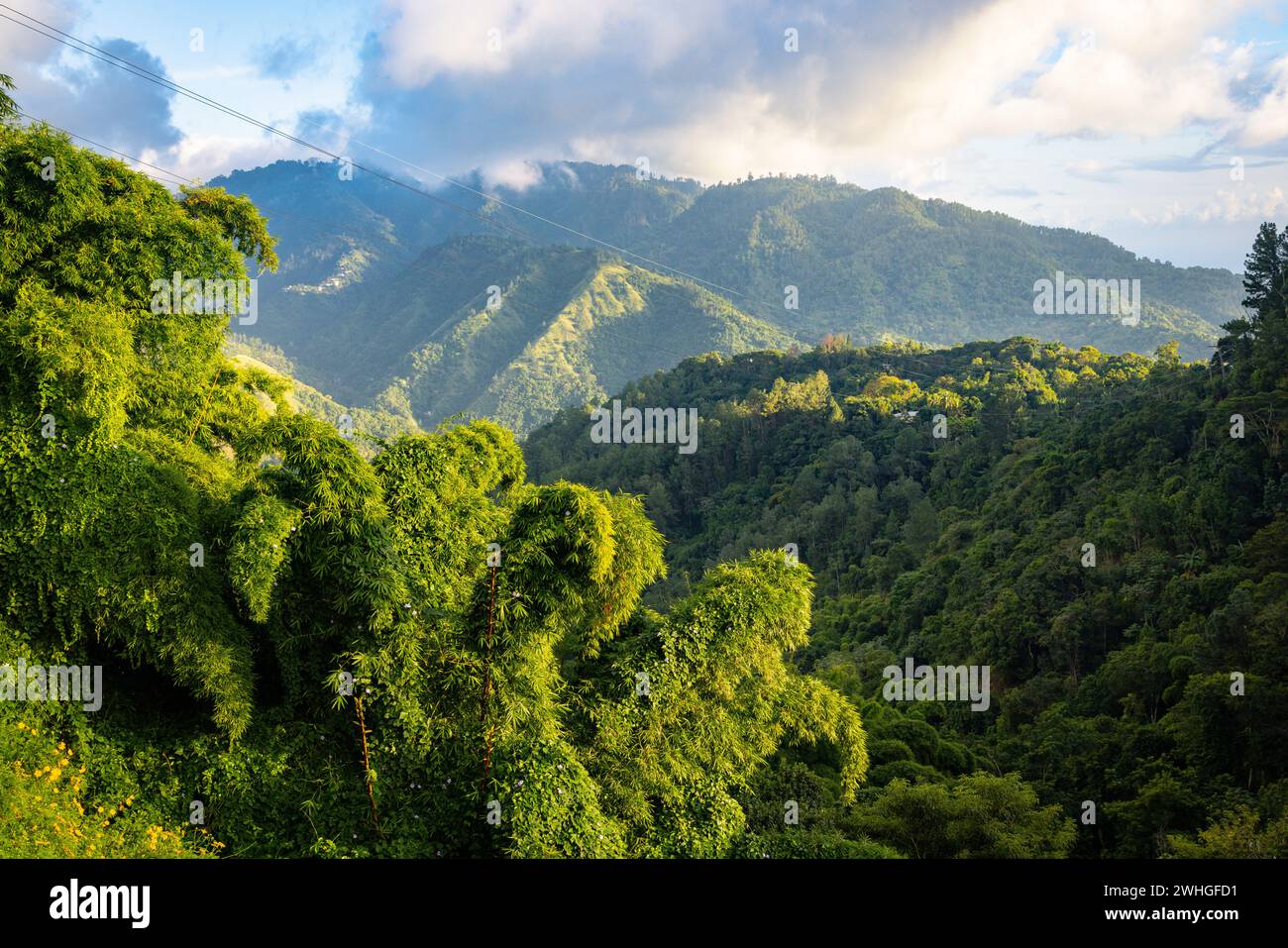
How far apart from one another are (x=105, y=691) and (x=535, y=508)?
4712mm

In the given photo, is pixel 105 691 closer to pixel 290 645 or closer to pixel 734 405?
pixel 290 645

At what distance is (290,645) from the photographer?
810 cm

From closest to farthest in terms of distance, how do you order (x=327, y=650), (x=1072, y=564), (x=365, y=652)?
(x=365, y=652)
(x=327, y=650)
(x=1072, y=564)

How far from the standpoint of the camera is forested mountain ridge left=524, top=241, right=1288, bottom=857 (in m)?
15.0

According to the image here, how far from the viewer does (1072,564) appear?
88.4 feet

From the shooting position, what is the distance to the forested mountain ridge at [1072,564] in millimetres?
15039
